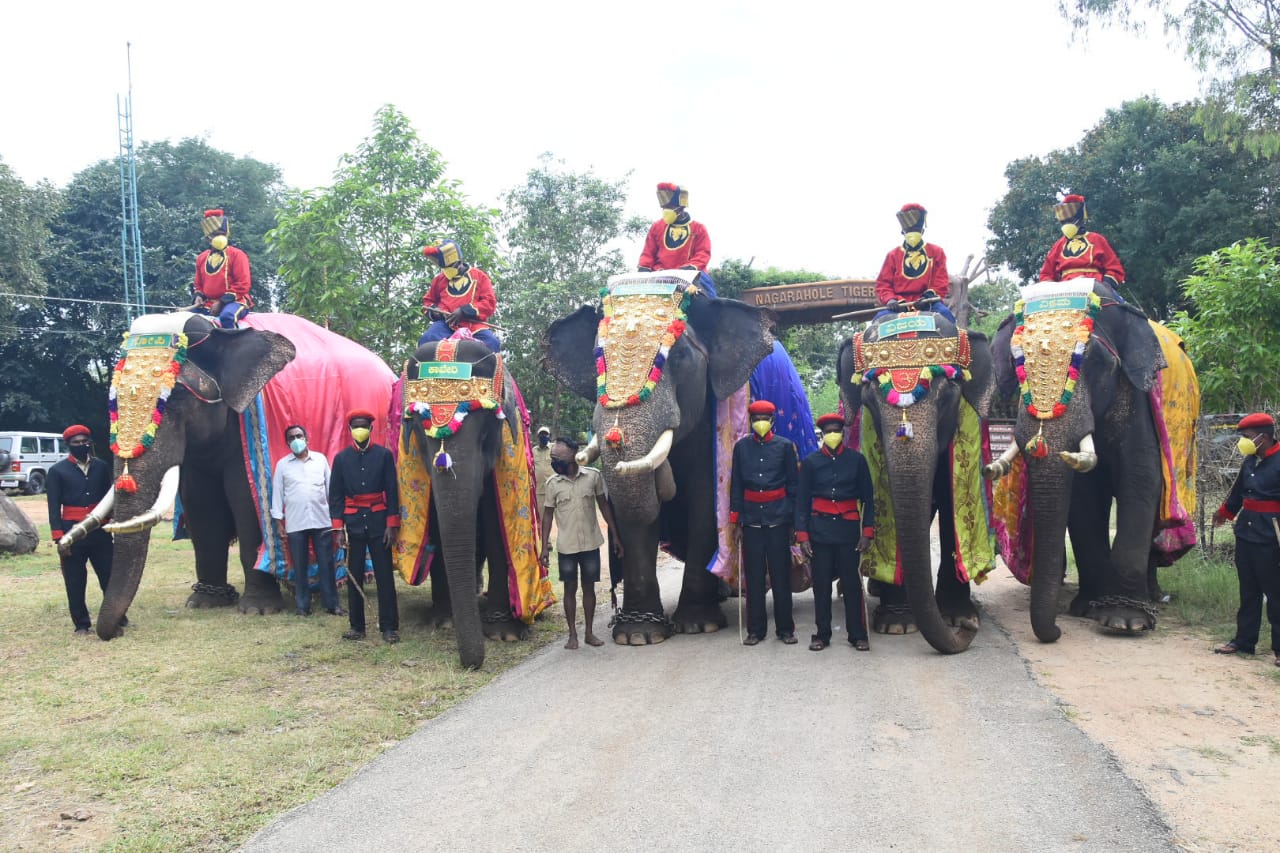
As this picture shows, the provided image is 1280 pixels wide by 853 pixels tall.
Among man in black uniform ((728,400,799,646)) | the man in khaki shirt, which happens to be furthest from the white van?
man in black uniform ((728,400,799,646))

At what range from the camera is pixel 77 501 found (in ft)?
25.5

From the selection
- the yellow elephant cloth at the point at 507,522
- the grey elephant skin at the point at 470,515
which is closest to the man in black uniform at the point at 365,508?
the yellow elephant cloth at the point at 507,522

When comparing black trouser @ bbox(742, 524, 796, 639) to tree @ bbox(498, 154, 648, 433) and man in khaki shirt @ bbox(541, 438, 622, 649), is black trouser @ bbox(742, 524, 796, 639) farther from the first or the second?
tree @ bbox(498, 154, 648, 433)

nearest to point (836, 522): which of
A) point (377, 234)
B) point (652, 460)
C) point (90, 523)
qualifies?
point (652, 460)

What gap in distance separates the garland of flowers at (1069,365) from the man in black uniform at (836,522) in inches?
52.8

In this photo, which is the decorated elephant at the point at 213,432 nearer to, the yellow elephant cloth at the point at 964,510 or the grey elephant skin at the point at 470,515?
the grey elephant skin at the point at 470,515

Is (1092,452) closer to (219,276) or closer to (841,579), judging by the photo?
(841,579)

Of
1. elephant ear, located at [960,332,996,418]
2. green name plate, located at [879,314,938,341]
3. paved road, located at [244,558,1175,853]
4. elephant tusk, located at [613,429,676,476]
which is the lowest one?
paved road, located at [244,558,1175,853]

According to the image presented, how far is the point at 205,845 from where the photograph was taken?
3.90 meters

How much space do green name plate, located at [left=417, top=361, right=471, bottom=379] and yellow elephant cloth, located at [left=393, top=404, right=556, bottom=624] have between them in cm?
71

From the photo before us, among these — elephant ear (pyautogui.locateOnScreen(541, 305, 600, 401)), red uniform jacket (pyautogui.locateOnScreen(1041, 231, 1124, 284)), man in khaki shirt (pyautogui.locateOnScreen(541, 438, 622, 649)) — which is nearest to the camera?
man in khaki shirt (pyautogui.locateOnScreen(541, 438, 622, 649))

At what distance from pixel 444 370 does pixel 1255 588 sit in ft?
18.9

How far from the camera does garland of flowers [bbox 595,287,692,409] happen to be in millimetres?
7176

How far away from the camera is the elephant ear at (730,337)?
7.94 meters
